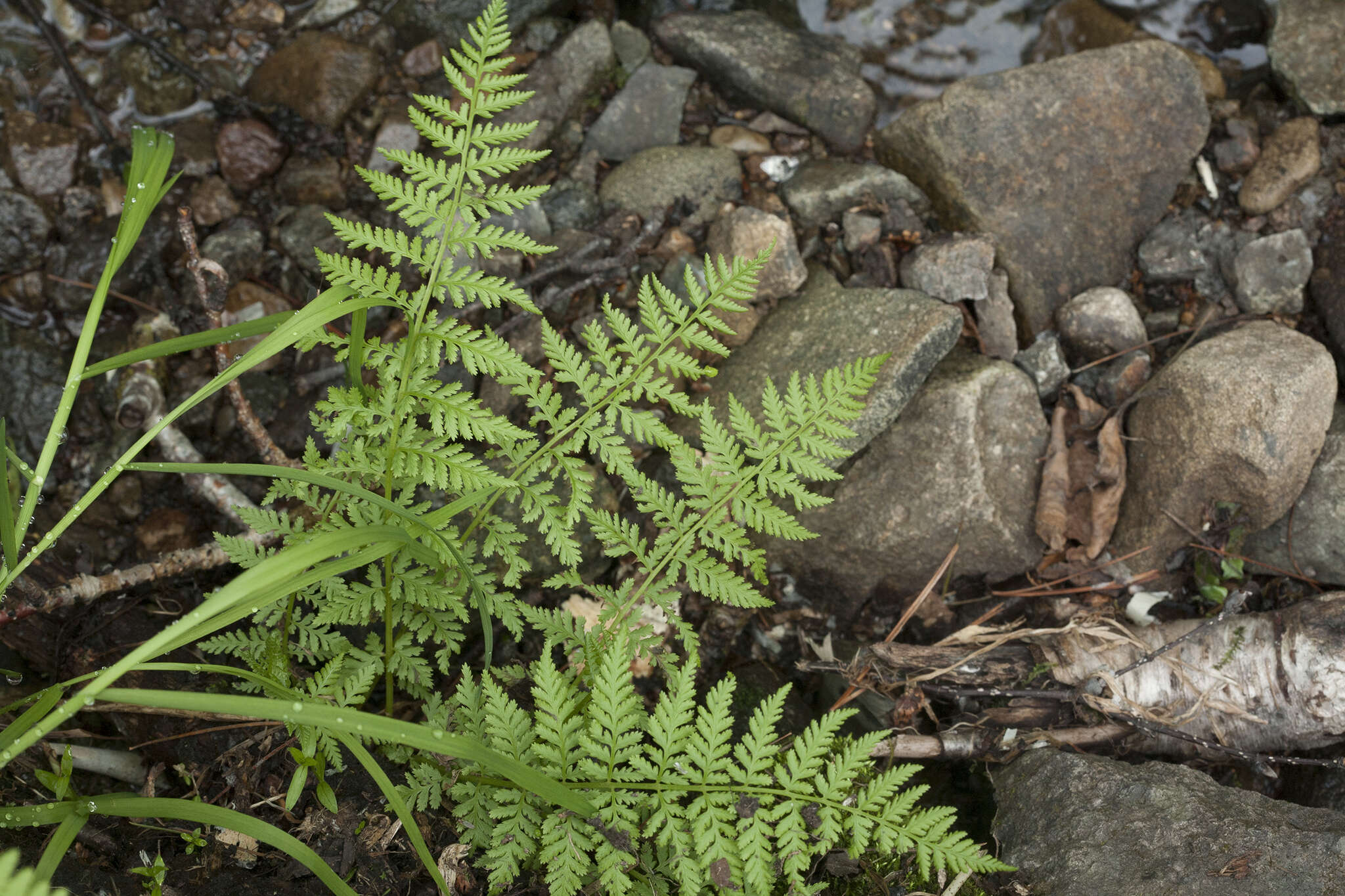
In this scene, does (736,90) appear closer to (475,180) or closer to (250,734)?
(475,180)

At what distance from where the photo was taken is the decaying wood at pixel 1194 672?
2.89 meters

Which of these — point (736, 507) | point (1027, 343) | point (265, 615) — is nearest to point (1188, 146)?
point (1027, 343)

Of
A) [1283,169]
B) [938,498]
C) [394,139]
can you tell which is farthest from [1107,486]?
[394,139]

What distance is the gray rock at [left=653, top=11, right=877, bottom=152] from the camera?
13.6ft

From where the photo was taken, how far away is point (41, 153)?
398cm

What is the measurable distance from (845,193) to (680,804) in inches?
109

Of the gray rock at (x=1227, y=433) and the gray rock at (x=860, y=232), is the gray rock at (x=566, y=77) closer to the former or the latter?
the gray rock at (x=860, y=232)

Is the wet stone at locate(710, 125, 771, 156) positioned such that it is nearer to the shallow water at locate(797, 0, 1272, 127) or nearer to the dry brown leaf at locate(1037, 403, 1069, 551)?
the shallow water at locate(797, 0, 1272, 127)

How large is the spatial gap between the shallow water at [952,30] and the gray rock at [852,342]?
156 cm

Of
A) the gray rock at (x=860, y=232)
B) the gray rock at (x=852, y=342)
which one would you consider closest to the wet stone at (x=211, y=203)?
the gray rock at (x=852, y=342)

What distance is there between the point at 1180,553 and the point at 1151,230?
1.54 meters

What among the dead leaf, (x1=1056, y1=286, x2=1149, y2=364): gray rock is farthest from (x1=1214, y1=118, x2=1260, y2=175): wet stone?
the dead leaf

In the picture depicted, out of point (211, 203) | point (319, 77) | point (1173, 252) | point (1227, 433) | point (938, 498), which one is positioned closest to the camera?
point (1227, 433)

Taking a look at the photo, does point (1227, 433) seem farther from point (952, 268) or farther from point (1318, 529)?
point (952, 268)
